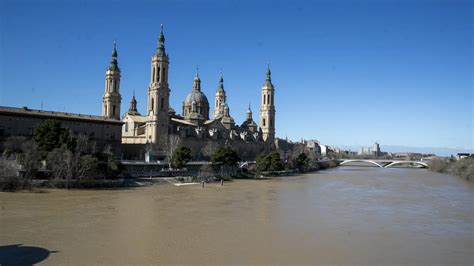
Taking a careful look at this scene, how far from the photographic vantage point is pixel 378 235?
1641cm

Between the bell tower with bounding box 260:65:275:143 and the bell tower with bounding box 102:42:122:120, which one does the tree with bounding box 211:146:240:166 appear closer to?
the bell tower with bounding box 102:42:122:120

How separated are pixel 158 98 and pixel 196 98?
74.1 feet

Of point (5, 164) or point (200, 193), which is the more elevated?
point (5, 164)

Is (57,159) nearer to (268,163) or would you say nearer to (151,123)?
(151,123)

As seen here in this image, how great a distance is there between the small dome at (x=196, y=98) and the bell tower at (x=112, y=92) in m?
21.6

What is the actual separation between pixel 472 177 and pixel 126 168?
41428 millimetres

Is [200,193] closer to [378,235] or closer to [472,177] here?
[378,235]

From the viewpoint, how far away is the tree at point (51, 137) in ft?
103

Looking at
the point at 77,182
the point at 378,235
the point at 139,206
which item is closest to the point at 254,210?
the point at 139,206

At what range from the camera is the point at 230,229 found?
1683 centimetres

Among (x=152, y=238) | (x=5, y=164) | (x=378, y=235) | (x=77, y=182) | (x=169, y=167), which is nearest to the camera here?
(x=152, y=238)

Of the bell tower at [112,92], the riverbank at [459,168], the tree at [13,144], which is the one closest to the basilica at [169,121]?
the bell tower at [112,92]

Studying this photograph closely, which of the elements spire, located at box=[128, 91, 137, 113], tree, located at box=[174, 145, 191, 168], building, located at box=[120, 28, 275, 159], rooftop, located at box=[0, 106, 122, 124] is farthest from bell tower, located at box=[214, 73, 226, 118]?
tree, located at box=[174, 145, 191, 168]

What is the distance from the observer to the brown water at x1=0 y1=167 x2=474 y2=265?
12.8 meters
